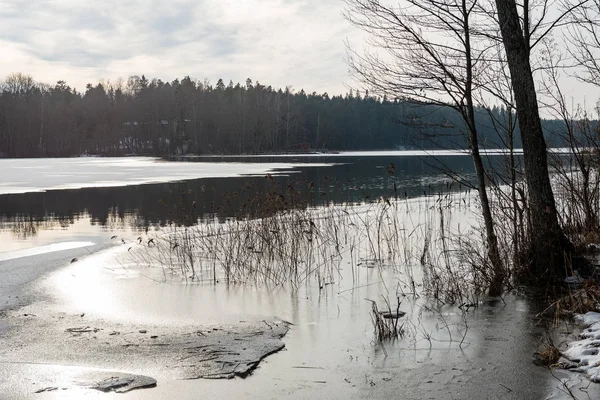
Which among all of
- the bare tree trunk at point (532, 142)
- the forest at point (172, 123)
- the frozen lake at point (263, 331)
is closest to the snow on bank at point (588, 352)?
the frozen lake at point (263, 331)

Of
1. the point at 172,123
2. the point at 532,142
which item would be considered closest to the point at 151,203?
the point at 532,142

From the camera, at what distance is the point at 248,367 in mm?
5090

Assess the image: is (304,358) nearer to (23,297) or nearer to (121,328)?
(121,328)

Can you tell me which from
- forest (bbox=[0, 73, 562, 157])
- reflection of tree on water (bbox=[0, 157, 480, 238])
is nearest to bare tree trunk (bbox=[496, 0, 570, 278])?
reflection of tree on water (bbox=[0, 157, 480, 238])

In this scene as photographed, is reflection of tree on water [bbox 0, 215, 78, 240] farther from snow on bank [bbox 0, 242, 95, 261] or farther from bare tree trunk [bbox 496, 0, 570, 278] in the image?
bare tree trunk [bbox 496, 0, 570, 278]

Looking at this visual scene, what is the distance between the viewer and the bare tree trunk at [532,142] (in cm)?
748

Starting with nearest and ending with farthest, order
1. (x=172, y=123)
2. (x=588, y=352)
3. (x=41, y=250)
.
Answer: (x=588, y=352), (x=41, y=250), (x=172, y=123)

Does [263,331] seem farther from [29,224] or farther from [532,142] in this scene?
[29,224]

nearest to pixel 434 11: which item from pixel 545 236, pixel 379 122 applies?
pixel 545 236

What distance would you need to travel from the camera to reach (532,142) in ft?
24.7

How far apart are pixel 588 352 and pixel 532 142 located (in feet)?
10.9

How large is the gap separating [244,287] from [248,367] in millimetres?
3301

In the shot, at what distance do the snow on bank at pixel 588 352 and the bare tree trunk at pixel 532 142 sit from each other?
2.00 m

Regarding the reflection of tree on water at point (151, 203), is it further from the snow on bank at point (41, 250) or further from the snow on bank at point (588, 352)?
the snow on bank at point (588, 352)
